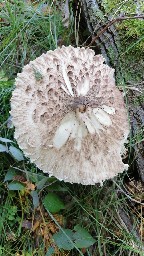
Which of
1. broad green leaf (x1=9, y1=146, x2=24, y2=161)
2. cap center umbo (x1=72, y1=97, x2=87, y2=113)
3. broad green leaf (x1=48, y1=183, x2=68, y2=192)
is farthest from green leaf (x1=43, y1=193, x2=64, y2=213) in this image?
cap center umbo (x1=72, y1=97, x2=87, y2=113)

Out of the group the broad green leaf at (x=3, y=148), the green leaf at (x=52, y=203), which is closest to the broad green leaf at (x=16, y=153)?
the broad green leaf at (x=3, y=148)

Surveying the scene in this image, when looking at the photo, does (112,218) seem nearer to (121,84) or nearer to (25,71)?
(121,84)

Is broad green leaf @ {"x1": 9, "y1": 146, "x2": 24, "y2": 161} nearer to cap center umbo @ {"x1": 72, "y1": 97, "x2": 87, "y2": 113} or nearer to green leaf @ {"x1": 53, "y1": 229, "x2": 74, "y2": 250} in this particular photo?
green leaf @ {"x1": 53, "y1": 229, "x2": 74, "y2": 250}

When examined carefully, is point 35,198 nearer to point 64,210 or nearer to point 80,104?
point 64,210

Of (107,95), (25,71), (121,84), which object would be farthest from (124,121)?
(25,71)

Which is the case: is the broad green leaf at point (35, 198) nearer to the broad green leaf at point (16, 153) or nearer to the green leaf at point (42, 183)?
the green leaf at point (42, 183)
